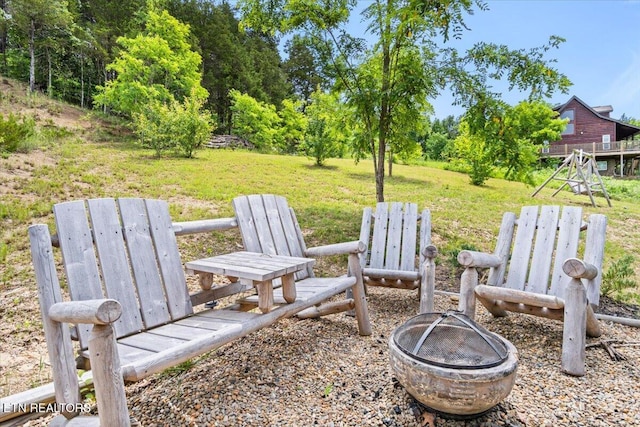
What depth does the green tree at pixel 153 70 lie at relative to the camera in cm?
1191

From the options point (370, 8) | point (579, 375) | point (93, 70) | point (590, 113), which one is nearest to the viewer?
point (579, 375)

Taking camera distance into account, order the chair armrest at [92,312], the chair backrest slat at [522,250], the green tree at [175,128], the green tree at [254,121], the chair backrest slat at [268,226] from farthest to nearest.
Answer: the green tree at [254,121] < the green tree at [175,128] < the chair backrest slat at [522,250] < the chair backrest slat at [268,226] < the chair armrest at [92,312]

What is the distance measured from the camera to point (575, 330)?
196 cm

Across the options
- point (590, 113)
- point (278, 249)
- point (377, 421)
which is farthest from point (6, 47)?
point (590, 113)

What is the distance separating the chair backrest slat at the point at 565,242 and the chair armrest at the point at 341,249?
1395mm

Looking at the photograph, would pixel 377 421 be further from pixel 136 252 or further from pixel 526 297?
pixel 136 252

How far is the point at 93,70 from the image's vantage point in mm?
18172

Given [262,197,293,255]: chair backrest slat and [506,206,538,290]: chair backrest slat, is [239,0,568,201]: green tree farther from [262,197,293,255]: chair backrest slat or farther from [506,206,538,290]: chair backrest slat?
[262,197,293,255]: chair backrest slat

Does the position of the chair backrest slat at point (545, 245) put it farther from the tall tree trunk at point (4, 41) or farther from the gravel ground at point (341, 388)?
the tall tree trunk at point (4, 41)

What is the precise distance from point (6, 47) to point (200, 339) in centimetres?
2566

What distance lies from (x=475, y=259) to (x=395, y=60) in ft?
9.97

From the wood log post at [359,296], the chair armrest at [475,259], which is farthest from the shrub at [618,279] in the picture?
the wood log post at [359,296]

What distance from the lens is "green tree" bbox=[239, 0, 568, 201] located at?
3791 mm

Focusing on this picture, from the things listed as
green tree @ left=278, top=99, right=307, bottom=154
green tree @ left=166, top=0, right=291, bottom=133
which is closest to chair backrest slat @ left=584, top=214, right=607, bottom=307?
green tree @ left=278, top=99, right=307, bottom=154
